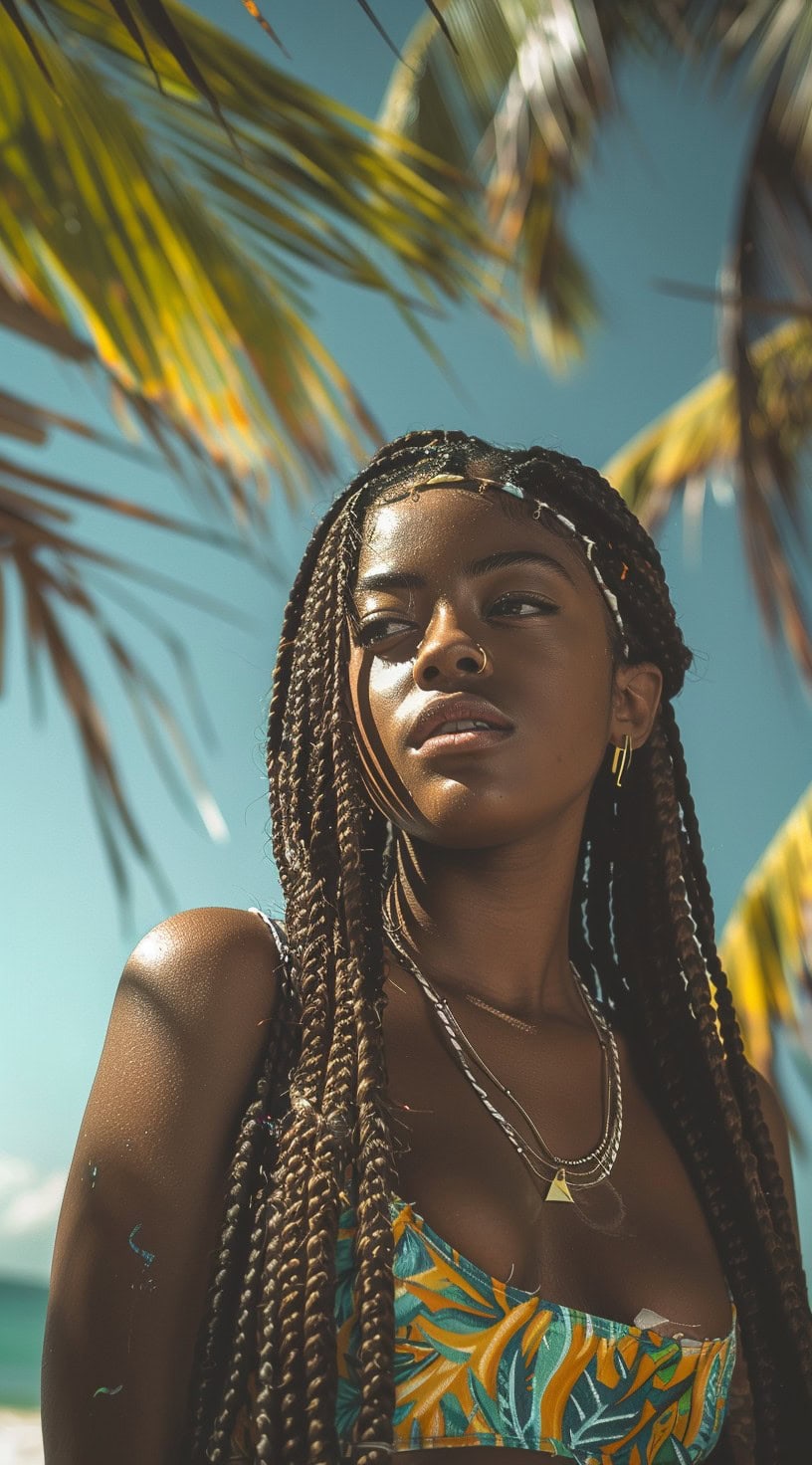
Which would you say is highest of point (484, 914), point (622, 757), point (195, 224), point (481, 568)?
point (195, 224)

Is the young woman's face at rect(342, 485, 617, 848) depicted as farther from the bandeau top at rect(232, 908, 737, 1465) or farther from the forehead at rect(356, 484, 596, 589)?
the bandeau top at rect(232, 908, 737, 1465)

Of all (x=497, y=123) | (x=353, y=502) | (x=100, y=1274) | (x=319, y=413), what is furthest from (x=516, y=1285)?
(x=497, y=123)

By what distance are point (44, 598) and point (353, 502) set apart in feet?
1.84

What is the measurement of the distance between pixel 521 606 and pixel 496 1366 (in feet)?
3.52

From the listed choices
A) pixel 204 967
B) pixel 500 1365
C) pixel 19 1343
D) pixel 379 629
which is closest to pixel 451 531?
pixel 379 629

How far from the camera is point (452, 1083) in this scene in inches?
79.7

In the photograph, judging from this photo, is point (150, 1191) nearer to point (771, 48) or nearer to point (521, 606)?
point (521, 606)

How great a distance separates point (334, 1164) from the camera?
1775 millimetres

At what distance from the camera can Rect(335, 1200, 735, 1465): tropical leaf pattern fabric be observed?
1.71m

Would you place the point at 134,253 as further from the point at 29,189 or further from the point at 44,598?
the point at 44,598

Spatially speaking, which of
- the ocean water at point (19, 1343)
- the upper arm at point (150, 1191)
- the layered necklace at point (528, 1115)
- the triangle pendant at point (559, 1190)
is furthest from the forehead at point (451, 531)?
the ocean water at point (19, 1343)

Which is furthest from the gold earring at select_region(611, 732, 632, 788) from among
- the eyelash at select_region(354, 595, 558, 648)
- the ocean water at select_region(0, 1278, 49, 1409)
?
the ocean water at select_region(0, 1278, 49, 1409)

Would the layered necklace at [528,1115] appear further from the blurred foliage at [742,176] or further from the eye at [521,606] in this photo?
the blurred foliage at [742,176]

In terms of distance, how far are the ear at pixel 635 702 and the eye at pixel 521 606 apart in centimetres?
25
